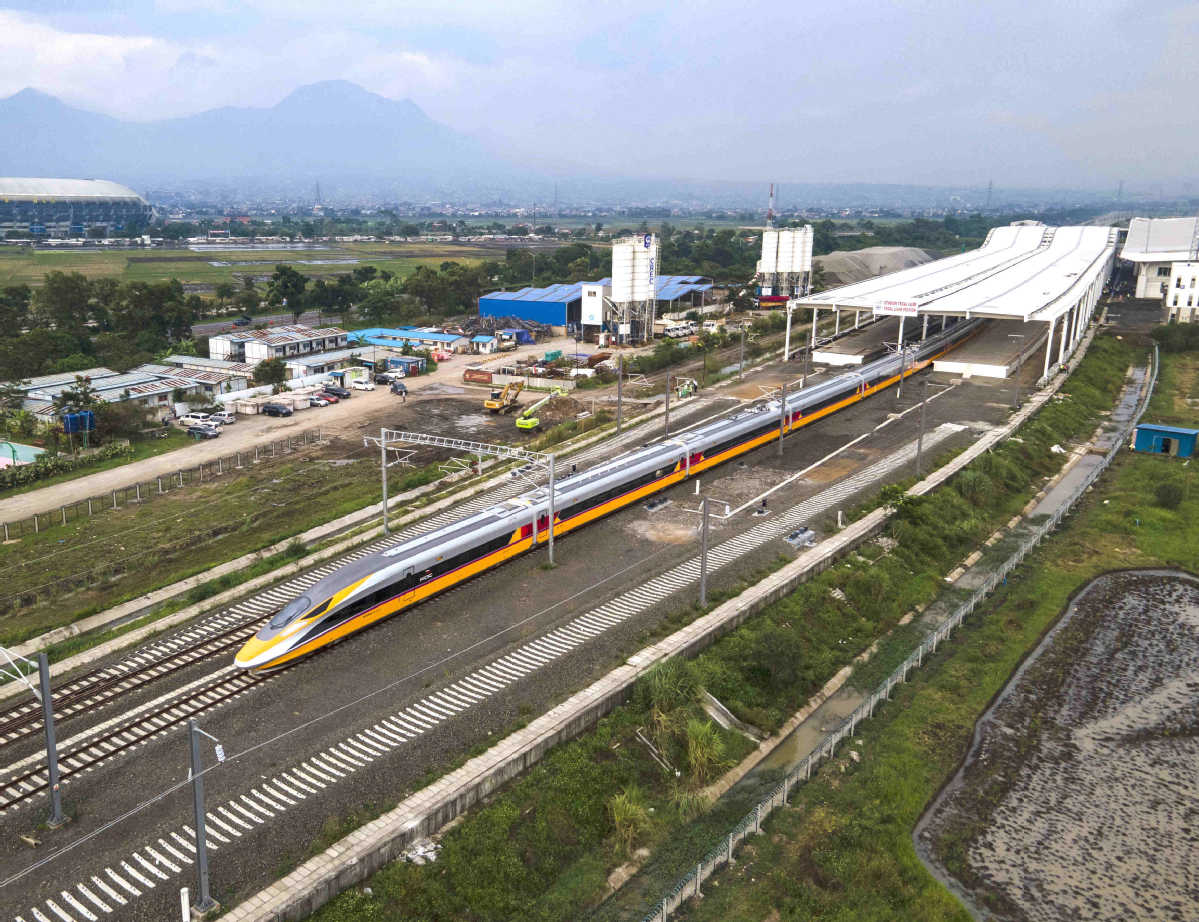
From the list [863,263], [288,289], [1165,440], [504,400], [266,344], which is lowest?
[504,400]

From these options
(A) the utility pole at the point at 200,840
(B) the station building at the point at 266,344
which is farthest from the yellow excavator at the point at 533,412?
(A) the utility pole at the point at 200,840

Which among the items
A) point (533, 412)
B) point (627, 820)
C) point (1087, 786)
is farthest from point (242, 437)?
point (1087, 786)

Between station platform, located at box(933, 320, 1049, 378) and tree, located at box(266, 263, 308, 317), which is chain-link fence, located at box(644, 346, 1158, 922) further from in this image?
tree, located at box(266, 263, 308, 317)

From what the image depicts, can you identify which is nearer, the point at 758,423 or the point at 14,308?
the point at 758,423

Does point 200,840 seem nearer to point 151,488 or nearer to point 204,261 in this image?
point 151,488

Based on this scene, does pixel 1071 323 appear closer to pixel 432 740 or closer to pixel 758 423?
pixel 758 423

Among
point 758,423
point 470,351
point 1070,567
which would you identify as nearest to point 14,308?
point 470,351

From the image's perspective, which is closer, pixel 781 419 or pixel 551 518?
pixel 551 518
